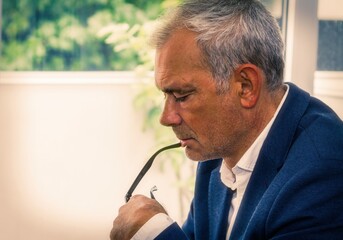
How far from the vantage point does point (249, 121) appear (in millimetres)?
1248

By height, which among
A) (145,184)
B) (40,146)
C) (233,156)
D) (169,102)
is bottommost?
(145,184)

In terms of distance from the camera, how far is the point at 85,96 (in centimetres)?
212

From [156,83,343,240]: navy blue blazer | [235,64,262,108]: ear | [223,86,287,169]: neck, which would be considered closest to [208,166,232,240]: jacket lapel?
[156,83,343,240]: navy blue blazer

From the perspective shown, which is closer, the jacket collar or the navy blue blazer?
the navy blue blazer

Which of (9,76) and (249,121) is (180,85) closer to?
(249,121)

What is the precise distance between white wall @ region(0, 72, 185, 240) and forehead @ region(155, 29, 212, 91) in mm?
911

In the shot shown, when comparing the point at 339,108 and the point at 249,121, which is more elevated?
the point at 249,121

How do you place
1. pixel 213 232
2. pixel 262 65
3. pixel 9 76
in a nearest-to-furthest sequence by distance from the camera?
pixel 262 65
pixel 213 232
pixel 9 76

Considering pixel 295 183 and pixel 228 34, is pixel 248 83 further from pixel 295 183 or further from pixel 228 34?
pixel 295 183

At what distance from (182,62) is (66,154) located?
40.9 inches

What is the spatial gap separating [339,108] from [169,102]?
101cm

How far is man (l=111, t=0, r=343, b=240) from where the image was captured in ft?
3.79

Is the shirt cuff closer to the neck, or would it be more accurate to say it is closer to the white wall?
the neck

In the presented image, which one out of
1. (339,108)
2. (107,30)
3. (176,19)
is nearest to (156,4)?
(107,30)
